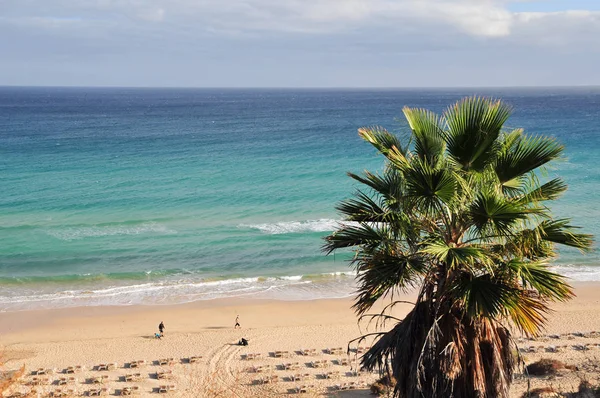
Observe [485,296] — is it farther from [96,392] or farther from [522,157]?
[96,392]

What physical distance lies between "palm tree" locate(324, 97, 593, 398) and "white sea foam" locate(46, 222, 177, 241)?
3139 cm

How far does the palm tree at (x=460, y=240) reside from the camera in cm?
750

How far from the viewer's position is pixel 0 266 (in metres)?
32.9

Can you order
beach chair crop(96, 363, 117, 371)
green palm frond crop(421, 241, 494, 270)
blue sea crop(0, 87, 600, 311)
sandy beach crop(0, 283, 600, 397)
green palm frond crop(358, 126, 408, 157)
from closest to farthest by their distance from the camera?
1. green palm frond crop(421, 241, 494, 270)
2. green palm frond crop(358, 126, 408, 157)
3. sandy beach crop(0, 283, 600, 397)
4. beach chair crop(96, 363, 117, 371)
5. blue sea crop(0, 87, 600, 311)

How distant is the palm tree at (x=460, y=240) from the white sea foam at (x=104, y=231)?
31388 mm

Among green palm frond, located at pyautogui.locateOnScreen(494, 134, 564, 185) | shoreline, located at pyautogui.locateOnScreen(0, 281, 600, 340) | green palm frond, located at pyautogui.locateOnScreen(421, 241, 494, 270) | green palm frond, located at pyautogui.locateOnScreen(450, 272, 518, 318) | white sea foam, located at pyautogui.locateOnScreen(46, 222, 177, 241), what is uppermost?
green palm frond, located at pyautogui.locateOnScreen(494, 134, 564, 185)

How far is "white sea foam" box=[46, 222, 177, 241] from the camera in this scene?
124 feet

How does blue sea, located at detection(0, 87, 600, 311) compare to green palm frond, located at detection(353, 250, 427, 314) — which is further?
blue sea, located at detection(0, 87, 600, 311)

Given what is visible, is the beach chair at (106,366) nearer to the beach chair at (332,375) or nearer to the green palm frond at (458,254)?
the beach chair at (332,375)

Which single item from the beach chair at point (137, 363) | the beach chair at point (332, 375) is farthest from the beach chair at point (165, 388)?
the beach chair at point (332, 375)

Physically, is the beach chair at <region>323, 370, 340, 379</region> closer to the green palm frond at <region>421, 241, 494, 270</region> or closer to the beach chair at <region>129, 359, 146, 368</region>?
the beach chair at <region>129, 359, 146, 368</region>

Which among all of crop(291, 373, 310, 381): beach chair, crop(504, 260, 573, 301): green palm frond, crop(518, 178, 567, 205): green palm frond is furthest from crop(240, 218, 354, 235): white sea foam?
crop(504, 260, 573, 301): green palm frond

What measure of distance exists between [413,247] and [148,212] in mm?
37129

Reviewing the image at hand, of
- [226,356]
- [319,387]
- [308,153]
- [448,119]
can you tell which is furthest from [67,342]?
[308,153]
